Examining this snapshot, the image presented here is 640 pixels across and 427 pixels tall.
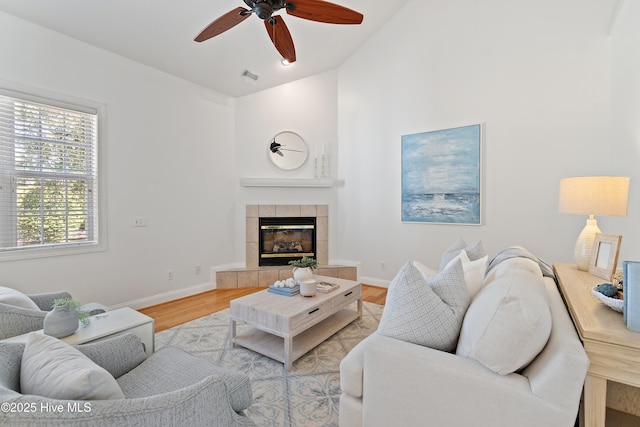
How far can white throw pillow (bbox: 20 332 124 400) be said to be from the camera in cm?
82

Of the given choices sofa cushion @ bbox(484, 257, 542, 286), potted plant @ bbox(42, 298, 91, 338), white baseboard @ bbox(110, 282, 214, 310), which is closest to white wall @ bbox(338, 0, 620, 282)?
sofa cushion @ bbox(484, 257, 542, 286)

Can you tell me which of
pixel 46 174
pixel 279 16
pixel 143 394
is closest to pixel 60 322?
pixel 143 394

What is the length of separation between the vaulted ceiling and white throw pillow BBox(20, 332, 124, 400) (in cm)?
282

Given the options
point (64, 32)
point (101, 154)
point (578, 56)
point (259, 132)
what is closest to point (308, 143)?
point (259, 132)

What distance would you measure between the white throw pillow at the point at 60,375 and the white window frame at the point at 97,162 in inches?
86.4

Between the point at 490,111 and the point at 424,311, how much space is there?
9.90 ft

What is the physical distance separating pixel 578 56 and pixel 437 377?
138 inches

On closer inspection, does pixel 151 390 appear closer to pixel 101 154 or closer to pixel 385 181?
pixel 101 154

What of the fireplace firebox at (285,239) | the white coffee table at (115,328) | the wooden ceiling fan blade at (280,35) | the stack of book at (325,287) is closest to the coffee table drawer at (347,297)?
the stack of book at (325,287)

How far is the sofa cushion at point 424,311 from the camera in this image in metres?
1.26

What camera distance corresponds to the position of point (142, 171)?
3.40 m

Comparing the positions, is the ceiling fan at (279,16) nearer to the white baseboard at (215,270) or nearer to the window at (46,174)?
the window at (46,174)

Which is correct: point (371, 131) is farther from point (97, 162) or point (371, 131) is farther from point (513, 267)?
point (97, 162)

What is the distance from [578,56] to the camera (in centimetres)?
292
